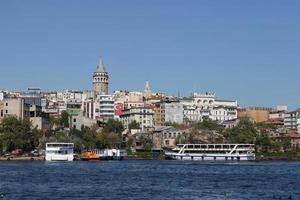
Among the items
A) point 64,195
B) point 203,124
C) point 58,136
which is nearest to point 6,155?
point 58,136

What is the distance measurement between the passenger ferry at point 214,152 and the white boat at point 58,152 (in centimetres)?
2148

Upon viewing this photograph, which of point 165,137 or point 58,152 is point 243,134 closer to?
point 165,137

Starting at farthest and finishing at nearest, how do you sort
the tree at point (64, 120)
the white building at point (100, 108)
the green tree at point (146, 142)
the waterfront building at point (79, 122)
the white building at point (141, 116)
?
the white building at point (100, 108) → the white building at point (141, 116) → the waterfront building at point (79, 122) → the tree at point (64, 120) → the green tree at point (146, 142)

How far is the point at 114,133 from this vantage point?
141250 millimetres

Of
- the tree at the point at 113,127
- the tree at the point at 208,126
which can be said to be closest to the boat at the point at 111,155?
the tree at the point at 113,127

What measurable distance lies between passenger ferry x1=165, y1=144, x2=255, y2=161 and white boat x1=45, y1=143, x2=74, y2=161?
2148 cm

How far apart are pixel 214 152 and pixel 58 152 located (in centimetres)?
2743

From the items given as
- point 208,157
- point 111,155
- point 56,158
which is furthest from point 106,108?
point 56,158

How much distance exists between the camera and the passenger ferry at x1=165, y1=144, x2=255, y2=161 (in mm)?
118562

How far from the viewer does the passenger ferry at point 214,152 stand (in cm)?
11856

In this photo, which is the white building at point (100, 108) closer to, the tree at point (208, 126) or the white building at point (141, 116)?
the white building at point (141, 116)

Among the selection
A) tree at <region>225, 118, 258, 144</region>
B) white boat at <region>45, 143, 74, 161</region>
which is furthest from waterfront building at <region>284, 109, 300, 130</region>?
white boat at <region>45, 143, 74, 161</region>

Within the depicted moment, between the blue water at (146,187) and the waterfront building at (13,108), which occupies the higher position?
the waterfront building at (13,108)

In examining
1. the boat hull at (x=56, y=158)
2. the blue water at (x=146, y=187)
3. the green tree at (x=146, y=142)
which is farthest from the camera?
the green tree at (x=146, y=142)
